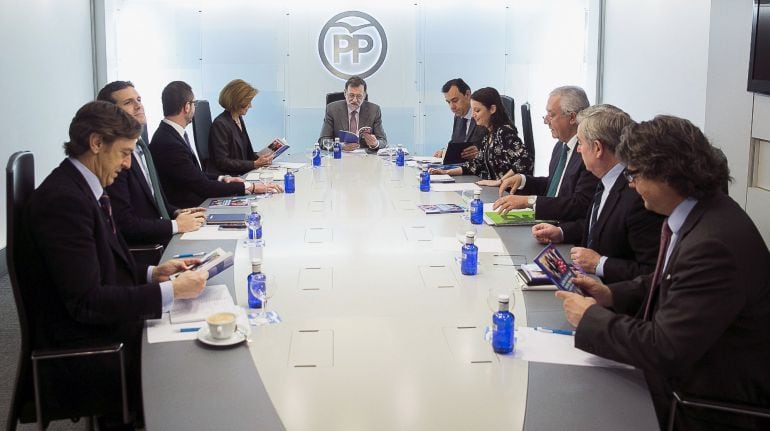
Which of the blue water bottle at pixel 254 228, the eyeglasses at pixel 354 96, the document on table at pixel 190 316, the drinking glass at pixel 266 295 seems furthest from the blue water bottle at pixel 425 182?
the eyeglasses at pixel 354 96

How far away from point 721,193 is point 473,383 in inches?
34.7

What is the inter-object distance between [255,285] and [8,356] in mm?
2350

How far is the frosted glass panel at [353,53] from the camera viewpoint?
29.9 feet

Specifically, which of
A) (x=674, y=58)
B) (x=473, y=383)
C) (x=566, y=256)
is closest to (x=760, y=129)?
(x=566, y=256)

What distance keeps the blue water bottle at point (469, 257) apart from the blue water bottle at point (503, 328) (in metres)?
0.79

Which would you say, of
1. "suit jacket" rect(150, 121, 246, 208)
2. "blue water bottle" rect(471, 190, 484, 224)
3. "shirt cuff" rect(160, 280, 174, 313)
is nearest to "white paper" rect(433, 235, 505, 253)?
"blue water bottle" rect(471, 190, 484, 224)

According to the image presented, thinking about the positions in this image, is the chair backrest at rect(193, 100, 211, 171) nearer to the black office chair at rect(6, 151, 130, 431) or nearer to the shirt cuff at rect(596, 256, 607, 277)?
the black office chair at rect(6, 151, 130, 431)

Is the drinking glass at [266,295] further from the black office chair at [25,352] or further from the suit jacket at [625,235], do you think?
the suit jacket at [625,235]

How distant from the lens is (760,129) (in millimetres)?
4641

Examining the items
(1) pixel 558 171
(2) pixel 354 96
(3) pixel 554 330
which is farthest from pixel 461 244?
(2) pixel 354 96

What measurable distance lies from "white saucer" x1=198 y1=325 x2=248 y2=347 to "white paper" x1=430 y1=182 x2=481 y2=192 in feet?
9.75

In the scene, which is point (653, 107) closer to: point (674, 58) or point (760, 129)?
point (674, 58)

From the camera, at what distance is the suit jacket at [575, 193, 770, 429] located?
6.53 ft

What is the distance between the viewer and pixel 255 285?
2.57 metres
